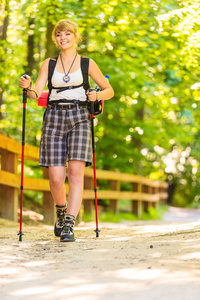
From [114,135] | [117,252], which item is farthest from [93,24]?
[117,252]

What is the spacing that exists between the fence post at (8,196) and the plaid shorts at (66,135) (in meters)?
2.04

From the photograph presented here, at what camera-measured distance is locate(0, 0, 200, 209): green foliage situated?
8.02 meters

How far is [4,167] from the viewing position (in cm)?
672

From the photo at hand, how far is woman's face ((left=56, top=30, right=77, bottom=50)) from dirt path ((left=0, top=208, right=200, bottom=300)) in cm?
182

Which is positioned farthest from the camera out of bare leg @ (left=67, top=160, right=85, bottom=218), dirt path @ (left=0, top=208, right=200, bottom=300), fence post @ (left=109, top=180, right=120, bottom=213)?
fence post @ (left=109, top=180, right=120, bottom=213)

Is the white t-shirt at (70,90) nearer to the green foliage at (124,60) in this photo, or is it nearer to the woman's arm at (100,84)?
the woman's arm at (100,84)

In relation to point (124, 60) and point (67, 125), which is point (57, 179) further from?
point (124, 60)

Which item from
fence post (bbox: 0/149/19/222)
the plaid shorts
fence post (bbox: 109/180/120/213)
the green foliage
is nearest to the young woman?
the plaid shorts

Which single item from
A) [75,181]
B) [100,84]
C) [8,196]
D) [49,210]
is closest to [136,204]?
[49,210]

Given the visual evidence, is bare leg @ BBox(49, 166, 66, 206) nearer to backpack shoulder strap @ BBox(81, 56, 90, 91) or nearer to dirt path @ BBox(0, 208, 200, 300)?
dirt path @ BBox(0, 208, 200, 300)

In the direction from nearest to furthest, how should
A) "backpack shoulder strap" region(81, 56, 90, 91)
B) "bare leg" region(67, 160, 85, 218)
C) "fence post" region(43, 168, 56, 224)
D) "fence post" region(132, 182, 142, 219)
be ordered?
"bare leg" region(67, 160, 85, 218)
"backpack shoulder strap" region(81, 56, 90, 91)
"fence post" region(43, 168, 56, 224)
"fence post" region(132, 182, 142, 219)

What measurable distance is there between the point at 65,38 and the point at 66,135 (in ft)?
2.99

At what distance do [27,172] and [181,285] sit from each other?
895 cm

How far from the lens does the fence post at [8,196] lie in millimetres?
6688
